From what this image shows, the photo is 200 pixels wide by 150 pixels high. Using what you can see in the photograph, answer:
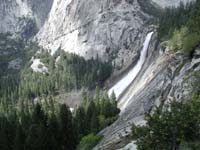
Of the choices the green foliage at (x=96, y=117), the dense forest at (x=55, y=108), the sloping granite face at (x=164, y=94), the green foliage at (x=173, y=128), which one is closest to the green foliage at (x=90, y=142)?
the dense forest at (x=55, y=108)

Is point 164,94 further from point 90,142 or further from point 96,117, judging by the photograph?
point 96,117

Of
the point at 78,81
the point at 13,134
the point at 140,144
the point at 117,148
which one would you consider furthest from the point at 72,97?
the point at 140,144

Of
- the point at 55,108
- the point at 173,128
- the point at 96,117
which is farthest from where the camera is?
the point at 55,108

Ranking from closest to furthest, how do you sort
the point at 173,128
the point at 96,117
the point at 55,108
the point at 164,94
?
the point at 173,128 → the point at 164,94 → the point at 96,117 → the point at 55,108

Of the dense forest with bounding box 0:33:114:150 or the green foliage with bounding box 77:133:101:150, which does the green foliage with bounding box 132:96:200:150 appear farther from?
the dense forest with bounding box 0:33:114:150

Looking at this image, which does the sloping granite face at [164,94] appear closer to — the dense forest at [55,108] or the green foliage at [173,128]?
the dense forest at [55,108]

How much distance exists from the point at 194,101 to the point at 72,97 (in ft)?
444

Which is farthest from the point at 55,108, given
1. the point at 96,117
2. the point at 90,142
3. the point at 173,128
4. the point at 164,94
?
the point at 173,128

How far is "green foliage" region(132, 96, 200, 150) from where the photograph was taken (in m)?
22.3

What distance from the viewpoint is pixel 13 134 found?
64750 mm

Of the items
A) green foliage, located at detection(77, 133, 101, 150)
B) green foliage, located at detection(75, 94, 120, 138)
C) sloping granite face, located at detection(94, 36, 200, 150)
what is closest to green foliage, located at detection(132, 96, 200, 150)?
sloping granite face, located at detection(94, 36, 200, 150)

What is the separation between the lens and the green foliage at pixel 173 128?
22.3 m

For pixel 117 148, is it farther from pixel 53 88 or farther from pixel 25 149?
pixel 53 88

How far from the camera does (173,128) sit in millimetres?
22203
